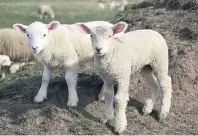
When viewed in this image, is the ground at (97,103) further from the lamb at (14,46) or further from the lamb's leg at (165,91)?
the lamb at (14,46)

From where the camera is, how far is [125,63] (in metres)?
8.12

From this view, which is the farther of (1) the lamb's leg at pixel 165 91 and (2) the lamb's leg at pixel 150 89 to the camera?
(2) the lamb's leg at pixel 150 89

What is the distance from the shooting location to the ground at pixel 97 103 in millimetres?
8312

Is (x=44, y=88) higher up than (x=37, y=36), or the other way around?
(x=37, y=36)

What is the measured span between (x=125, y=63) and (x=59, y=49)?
4.87ft

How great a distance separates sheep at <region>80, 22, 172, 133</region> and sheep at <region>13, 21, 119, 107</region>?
99 centimetres

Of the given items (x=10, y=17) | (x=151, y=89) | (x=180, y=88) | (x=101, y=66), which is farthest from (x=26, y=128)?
(x=10, y=17)

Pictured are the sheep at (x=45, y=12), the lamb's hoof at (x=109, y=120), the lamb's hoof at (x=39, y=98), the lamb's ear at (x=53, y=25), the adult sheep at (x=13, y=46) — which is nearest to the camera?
the lamb's hoof at (x=109, y=120)

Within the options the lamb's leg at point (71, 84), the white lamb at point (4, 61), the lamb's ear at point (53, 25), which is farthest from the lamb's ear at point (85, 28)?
the white lamb at point (4, 61)

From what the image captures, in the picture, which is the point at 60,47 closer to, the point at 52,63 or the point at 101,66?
the point at 52,63

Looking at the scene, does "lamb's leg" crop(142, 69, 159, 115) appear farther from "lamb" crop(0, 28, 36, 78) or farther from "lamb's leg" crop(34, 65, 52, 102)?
"lamb" crop(0, 28, 36, 78)

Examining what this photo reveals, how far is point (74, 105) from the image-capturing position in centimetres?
899

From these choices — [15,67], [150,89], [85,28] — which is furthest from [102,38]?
[15,67]

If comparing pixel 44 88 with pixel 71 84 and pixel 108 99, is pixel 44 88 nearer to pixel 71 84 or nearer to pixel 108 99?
pixel 71 84
